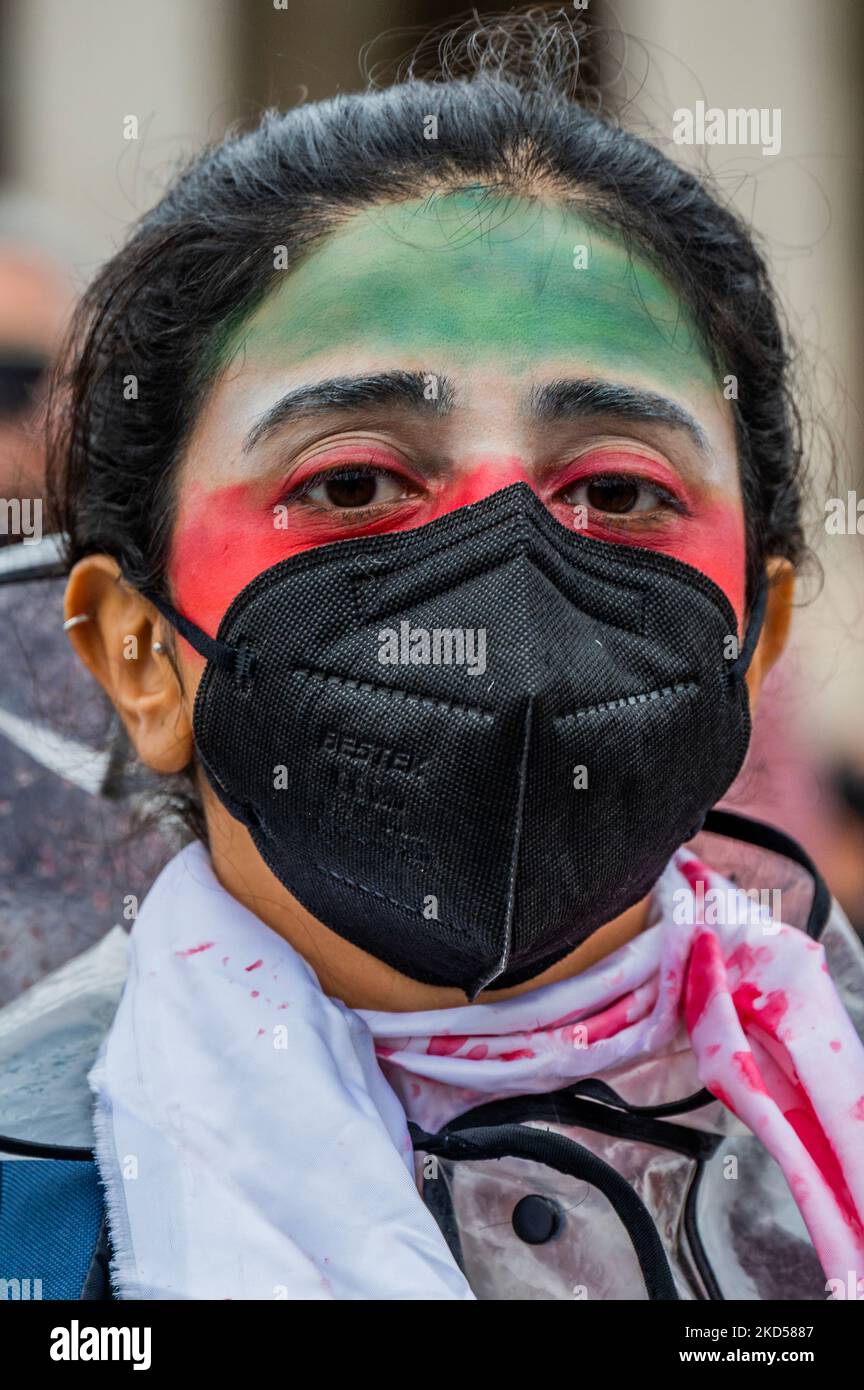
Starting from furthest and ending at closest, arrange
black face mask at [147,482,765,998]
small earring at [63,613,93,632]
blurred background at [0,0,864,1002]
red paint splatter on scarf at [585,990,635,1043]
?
1. blurred background at [0,0,864,1002]
2. small earring at [63,613,93,632]
3. red paint splatter on scarf at [585,990,635,1043]
4. black face mask at [147,482,765,998]

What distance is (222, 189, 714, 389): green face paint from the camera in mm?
1728

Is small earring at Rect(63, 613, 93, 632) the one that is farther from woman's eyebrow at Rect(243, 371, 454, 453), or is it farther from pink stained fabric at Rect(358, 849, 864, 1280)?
pink stained fabric at Rect(358, 849, 864, 1280)

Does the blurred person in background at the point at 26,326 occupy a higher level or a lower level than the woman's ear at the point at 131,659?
higher

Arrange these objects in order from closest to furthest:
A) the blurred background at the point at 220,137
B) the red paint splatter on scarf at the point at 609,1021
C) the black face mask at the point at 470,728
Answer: the black face mask at the point at 470,728 < the red paint splatter on scarf at the point at 609,1021 < the blurred background at the point at 220,137

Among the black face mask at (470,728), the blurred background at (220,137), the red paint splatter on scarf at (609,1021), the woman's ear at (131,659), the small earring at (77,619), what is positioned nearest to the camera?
the black face mask at (470,728)

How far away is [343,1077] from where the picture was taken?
5.68 feet

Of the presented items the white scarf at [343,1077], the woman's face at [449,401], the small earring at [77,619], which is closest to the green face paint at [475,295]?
the woman's face at [449,401]

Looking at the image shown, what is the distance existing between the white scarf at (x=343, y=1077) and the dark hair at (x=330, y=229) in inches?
21.4

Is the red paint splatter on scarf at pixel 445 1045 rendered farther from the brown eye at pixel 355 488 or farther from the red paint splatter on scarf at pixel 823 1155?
the brown eye at pixel 355 488

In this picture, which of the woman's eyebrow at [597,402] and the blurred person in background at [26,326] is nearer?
the woman's eyebrow at [597,402]

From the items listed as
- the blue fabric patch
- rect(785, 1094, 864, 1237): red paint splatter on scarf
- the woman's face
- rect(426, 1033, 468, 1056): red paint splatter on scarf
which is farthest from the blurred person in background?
rect(785, 1094, 864, 1237): red paint splatter on scarf

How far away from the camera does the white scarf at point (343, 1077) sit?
1.62m

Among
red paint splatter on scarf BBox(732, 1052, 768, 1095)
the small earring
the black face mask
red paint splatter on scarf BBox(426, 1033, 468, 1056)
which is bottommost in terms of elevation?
red paint splatter on scarf BBox(732, 1052, 768, 1095)

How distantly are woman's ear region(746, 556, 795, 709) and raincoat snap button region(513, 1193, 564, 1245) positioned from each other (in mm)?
765
